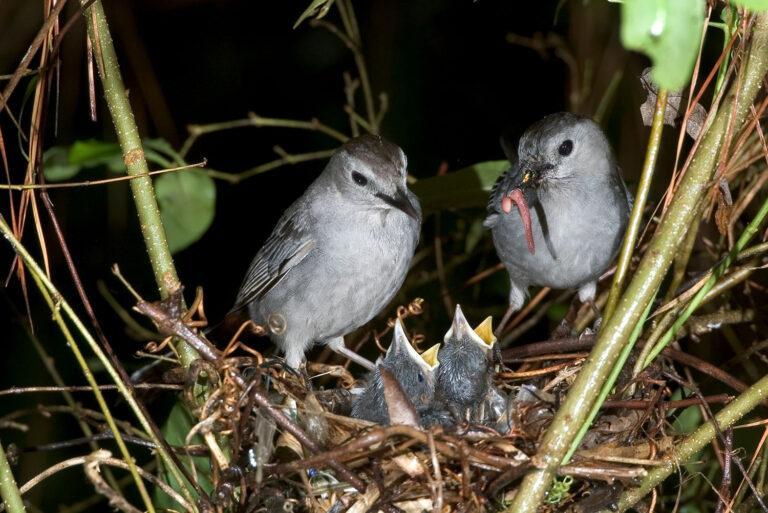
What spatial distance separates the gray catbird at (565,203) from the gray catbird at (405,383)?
69 cm

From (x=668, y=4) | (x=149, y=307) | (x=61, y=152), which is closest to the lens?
(x=668, y=4)

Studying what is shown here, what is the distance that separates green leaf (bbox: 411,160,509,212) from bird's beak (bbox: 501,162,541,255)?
0.11m

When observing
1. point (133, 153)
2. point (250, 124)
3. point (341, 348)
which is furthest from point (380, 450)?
point (250, 124)

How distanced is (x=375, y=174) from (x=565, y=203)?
0.65 meters

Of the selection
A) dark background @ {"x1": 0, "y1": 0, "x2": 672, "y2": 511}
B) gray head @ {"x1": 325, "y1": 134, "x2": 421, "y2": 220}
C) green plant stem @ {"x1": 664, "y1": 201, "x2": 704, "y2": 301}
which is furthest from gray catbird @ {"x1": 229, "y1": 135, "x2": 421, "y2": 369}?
dark background @ {"x1": 0, "y1": 0, "x2": 672, "y2": 511}

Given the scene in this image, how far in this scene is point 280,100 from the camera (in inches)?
161

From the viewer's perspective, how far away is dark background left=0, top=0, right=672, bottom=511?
3.74 metres

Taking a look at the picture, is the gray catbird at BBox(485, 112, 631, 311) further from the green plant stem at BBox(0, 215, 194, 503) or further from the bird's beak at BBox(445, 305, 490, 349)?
the green plant stem at BBox(0, 215, 194, 503)

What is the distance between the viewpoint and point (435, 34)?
4.14m

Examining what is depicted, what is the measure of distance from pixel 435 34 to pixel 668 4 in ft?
10.6

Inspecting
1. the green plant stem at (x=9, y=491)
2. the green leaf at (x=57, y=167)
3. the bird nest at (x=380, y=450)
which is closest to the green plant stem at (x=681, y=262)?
the bird nest at (x=380, y=450)

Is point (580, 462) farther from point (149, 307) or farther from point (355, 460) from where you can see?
point (149, 307)

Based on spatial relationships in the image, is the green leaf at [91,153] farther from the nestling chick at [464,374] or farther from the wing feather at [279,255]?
the nestling chick at [464,374]

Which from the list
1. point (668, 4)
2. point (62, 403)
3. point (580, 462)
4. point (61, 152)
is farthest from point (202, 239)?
point (668, 4)
